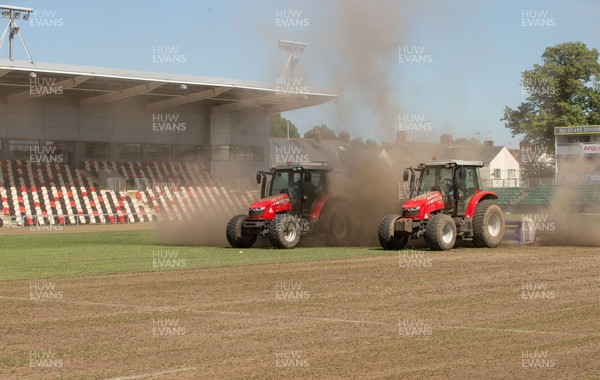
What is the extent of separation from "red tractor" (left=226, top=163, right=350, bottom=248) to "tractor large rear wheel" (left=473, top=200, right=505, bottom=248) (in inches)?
157

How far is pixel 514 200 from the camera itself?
182 feet

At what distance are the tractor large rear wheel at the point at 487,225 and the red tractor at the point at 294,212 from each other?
398cm

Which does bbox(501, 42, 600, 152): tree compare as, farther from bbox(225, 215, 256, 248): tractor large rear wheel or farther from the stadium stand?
bbox(225, 215, 256, 248): tractor large rear wheel

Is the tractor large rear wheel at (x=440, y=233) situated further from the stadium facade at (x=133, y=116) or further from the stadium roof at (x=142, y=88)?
the stadium facade at (x=133, y=116)

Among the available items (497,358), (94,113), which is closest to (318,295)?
(497,358)

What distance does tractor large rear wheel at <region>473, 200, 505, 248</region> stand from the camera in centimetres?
2342

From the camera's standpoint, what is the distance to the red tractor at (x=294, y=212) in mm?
24156

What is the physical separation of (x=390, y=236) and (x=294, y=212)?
324 centimetres

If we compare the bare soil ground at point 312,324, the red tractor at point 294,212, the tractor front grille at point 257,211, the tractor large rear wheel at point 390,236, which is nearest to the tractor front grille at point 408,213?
the tractor large rear wheel at point 390,236

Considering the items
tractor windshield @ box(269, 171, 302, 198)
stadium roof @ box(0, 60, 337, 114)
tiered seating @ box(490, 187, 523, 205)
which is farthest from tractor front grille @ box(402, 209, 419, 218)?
tiered seating @ box(490, 187, 523, 205)

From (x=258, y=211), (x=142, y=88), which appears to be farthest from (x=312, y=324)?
(x=142, y=88)

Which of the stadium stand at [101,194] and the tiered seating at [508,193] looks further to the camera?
the tiered seating at [508,193]

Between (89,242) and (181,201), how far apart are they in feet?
58.3

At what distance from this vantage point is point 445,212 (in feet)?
76.9
